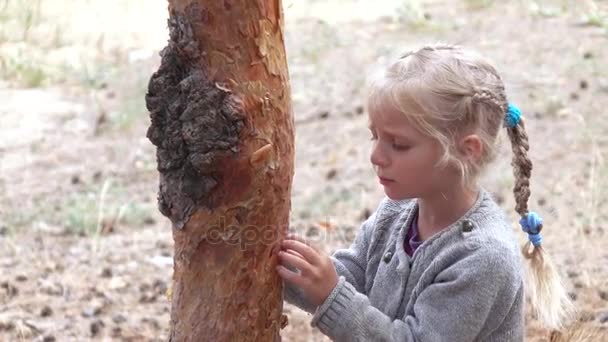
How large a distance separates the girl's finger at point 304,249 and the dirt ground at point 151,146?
48 cm

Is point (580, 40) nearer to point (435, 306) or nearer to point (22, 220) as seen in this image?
point (22, 220)

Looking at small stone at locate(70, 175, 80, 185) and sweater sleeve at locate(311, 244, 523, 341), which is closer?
sweater sleeve at locate(311, 244, 523, 341)

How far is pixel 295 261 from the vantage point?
241cm

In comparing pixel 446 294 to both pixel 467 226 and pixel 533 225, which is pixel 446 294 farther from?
pixel 533 225

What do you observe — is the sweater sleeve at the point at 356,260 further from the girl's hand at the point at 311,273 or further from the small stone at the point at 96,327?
the small stone at the point at 96,327

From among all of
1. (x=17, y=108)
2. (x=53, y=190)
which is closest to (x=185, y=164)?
(x=53, y=190)

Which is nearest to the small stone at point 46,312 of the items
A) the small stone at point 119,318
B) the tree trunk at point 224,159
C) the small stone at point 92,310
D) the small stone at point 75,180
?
the small stone at point 92,310

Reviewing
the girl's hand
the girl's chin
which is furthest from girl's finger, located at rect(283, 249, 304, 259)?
the girl's chin

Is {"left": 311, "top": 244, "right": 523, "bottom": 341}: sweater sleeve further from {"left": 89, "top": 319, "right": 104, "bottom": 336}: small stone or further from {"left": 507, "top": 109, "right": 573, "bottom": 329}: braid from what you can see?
{"left": 89, "top": 319, "right": 104, "bottom": 336}: small stone

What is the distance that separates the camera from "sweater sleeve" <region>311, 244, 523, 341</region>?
2342mm

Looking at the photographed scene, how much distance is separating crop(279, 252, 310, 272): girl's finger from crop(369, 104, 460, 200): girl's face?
26 centimetres

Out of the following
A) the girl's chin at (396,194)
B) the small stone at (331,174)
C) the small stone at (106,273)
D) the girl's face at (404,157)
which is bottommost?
the small stone at (106,273)

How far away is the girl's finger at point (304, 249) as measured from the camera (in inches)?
95.3

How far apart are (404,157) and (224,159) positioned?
0.41 meters
